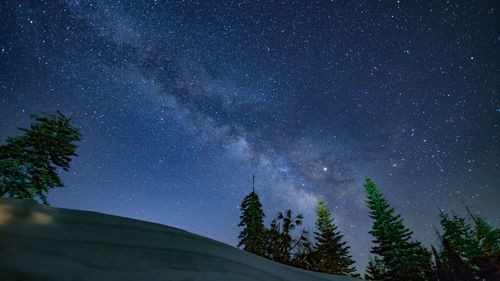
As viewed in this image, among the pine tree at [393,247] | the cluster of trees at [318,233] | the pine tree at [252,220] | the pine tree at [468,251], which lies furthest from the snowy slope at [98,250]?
the pine tree at [468,251]

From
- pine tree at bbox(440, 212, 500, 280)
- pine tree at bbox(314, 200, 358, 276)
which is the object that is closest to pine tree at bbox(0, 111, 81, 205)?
pine tree at bbox(314, 200, 358, 276)

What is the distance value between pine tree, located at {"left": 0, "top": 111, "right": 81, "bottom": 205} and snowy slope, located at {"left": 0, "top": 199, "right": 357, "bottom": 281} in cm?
1820

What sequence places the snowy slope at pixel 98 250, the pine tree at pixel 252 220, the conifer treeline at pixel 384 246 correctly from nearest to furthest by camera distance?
the snowy slope at pixel 98 250 < the conifer treeline at pixel 384 246 < the pine tree at pixel 252 220

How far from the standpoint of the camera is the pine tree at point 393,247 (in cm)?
2112

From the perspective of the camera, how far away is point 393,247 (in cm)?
2227

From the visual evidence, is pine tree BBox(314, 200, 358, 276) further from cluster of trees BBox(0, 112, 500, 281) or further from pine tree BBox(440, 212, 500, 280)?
pine tree BBox(440, 212, 500, 280)

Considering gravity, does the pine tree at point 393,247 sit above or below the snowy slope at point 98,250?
above

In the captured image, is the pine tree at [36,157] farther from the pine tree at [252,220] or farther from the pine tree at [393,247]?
the pine tree at [393,247]

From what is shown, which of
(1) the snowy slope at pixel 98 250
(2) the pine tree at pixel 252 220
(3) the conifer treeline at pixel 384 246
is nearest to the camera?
(1) the snowy slope at pixel 98 250

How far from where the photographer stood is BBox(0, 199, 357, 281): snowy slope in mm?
460

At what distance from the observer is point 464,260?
31875 mm

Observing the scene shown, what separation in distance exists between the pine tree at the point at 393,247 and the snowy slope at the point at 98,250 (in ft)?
89.6

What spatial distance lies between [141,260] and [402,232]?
2848cm

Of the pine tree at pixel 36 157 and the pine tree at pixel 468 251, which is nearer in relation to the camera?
the pine tree at pixel 36 157
